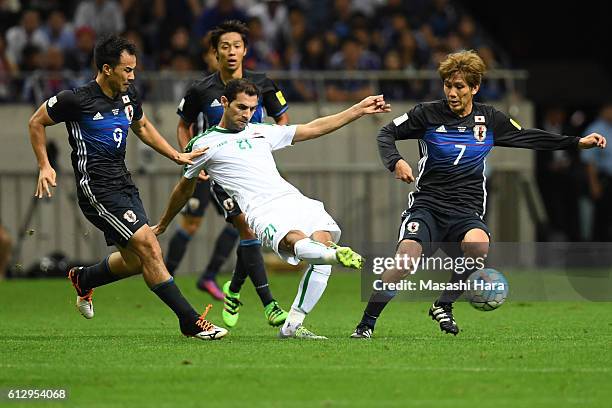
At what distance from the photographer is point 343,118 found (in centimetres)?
1012

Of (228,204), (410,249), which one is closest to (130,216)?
(228,204)

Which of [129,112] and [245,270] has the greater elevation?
[129,112]

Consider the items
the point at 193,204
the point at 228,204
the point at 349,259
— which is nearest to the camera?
the point at 349,259

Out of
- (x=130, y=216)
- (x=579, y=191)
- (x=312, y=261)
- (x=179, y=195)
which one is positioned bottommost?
(x=579, y=191)

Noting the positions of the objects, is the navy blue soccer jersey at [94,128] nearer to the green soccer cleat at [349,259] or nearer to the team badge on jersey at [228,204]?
the team badge on jersey at [228,204]

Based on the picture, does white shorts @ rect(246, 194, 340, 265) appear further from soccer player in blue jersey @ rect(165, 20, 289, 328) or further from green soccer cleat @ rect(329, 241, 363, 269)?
soccer player in blue jersey @ rect(165, 20, 289, 328)

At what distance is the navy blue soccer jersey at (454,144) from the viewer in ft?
34.3

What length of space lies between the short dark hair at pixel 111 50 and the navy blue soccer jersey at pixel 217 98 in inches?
64.6

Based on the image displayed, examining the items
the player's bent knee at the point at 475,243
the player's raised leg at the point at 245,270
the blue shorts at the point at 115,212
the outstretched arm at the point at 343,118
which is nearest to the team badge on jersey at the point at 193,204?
the player's raised leg at the point at 245,270

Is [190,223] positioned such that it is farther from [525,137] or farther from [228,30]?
[525,137]

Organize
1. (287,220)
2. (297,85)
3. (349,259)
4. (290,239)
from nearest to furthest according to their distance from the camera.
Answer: (349,259) < (290,239) < (287,220) < (297,85)

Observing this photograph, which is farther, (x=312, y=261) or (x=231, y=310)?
(x=231, y=310)

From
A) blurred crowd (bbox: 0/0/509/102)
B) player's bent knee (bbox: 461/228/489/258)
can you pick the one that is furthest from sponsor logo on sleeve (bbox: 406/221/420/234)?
blurred crowd (bbox: 0/0/509/102)

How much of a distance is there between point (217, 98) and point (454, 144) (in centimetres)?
248
